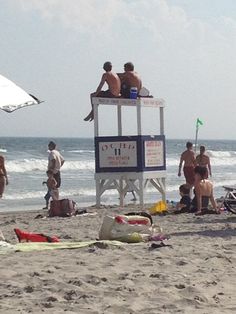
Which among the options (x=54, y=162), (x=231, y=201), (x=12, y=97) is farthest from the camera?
(x=54, y=162)

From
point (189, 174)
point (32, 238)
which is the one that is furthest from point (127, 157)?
point (32, 238)

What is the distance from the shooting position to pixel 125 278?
22.2 feet

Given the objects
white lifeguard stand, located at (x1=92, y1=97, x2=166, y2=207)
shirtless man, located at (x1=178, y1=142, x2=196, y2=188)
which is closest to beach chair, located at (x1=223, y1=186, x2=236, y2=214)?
white lifeguard stand, located at (x1=92, y1=97, x2=166, y2=207)

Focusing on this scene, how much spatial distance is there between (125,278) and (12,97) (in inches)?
103

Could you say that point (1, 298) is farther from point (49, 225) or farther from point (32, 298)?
point (49, 225)

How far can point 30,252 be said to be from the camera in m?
8.23

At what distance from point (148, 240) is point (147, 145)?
539 cm

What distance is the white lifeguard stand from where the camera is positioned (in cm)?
1447

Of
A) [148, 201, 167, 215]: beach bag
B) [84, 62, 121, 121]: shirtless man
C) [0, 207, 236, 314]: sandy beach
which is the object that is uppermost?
[84, 62, 121, 121]: shirtless man

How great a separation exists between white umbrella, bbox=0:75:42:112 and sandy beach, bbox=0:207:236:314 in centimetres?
161

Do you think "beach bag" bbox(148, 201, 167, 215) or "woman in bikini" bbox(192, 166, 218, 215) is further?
"beach bag" bbox(148, 201, 167, 215)

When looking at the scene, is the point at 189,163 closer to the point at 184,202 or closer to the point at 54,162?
the point at 184,202

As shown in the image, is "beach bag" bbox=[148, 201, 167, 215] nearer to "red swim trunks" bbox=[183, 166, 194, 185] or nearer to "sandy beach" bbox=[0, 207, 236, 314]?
"red swim trunks" bbox=[183, 166, 194, 185]

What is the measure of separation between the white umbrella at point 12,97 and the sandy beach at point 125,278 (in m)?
1.61
